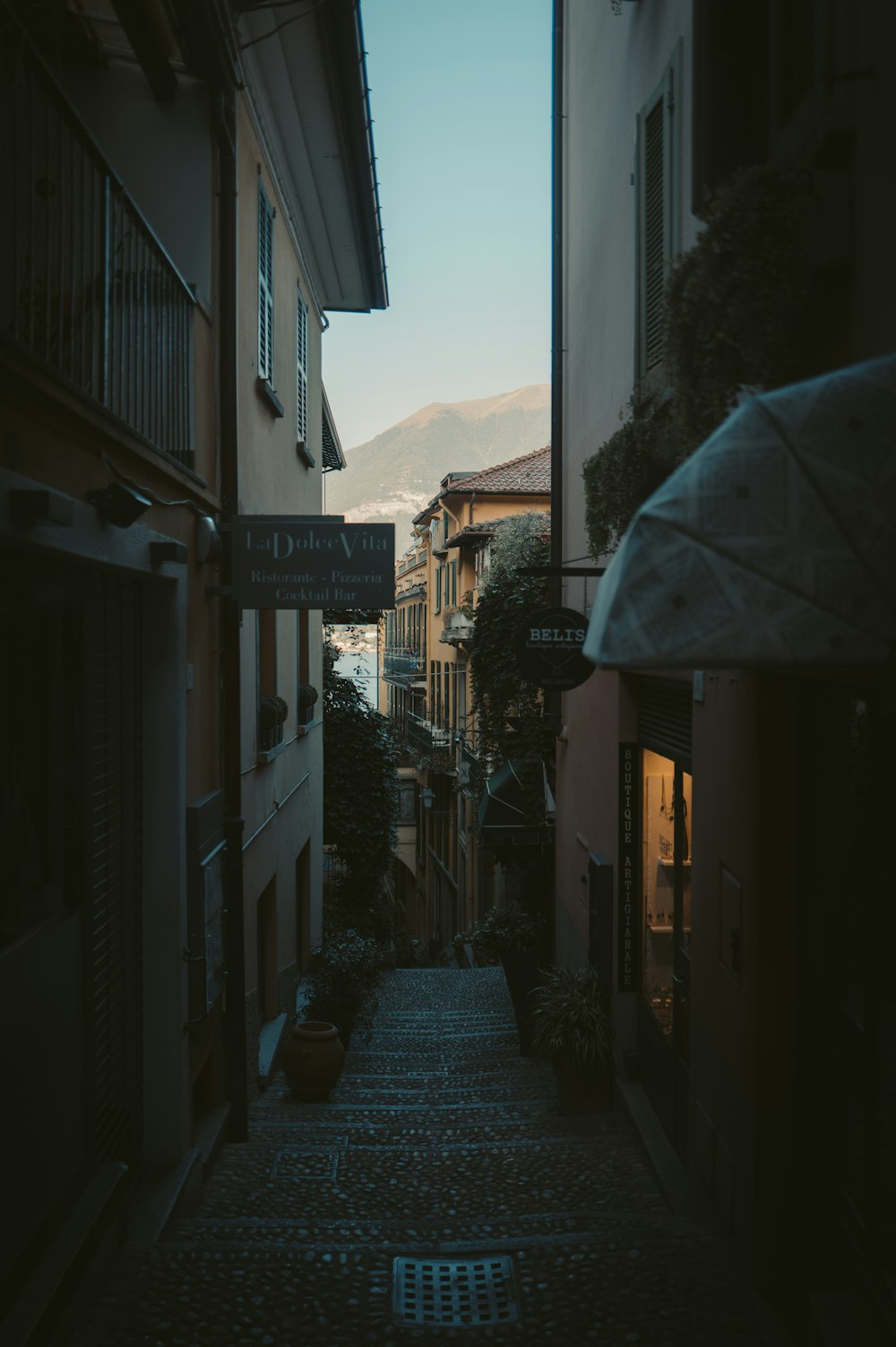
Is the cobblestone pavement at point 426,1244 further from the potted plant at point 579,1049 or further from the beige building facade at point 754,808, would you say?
the beige building facade at point 754,808

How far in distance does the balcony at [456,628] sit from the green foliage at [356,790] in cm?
659

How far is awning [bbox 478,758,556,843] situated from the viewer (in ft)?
42.3

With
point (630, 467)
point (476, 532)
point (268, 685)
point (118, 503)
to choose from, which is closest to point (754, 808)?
point (630, 467)

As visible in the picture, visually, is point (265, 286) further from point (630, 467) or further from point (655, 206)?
point (630, 467)

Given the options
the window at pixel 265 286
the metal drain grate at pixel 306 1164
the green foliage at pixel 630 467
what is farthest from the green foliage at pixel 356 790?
the green foliage at pixel 630 467

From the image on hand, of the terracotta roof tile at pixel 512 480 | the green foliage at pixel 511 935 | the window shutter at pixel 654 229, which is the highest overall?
the terracotta roof tile at pixel 512 480

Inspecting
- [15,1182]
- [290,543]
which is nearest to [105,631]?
[290,543]

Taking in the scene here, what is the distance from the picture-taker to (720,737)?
5684 mm

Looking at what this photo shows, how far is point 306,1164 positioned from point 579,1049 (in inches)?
84.6

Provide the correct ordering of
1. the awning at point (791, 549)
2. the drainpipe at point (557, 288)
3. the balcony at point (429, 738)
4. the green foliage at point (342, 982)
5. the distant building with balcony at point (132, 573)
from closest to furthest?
the awning at point (791, 549) → the distant building with balcony at point (132, 573) → the green foliage at point (342, 982) → the drainpipe at point (557, 288) → the balcony at point (429, 738)

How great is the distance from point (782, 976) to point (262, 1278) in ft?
8.77

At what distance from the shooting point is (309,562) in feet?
23.7

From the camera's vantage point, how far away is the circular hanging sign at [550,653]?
8.60 meters

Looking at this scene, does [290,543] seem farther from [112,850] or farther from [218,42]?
[218,42]
